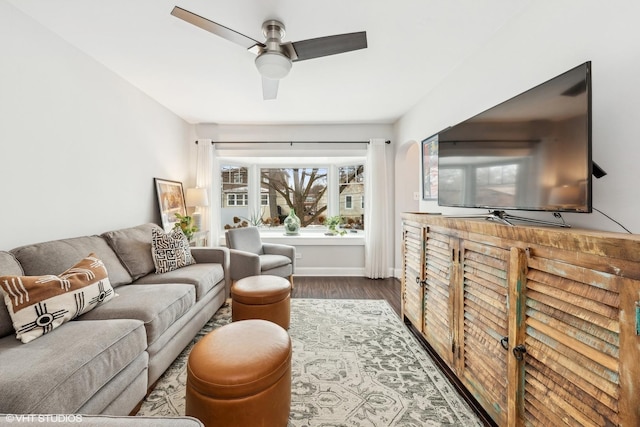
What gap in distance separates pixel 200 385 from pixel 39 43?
2.60m

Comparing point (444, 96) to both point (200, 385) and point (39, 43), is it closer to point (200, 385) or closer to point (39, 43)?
point (200, 385)

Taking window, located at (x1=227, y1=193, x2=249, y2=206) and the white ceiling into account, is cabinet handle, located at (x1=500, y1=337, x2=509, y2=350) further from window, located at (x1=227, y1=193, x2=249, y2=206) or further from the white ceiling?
window, located at (x1=227, y1=193, x2=249, y2=206)

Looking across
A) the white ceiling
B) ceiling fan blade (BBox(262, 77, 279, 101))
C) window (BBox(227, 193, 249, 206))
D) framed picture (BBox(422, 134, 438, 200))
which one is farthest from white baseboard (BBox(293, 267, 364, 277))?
ceiling fan blade (BBox(262, 77, 279, 101))

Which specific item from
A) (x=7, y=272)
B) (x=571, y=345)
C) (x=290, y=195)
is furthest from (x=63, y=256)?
(x=290, y=195)

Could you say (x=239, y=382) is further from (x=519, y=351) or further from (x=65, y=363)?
(x=519, y=351)

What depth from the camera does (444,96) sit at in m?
2.77

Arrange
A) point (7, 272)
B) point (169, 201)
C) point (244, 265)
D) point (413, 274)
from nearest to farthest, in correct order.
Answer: point (7, 272) → point (413, 274) → point (244, 265) → point (169, 201)

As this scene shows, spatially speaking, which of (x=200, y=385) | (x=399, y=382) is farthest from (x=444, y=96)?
(x=200, y=385)

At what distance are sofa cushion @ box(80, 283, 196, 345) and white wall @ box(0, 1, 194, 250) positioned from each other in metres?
0.81

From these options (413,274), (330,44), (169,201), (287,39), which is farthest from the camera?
(169,201)

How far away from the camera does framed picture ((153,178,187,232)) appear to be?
11.3 ft

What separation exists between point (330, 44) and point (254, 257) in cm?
222

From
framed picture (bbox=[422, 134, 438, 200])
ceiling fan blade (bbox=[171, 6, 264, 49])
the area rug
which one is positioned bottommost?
the area rug

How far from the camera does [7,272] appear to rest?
1.50 m
